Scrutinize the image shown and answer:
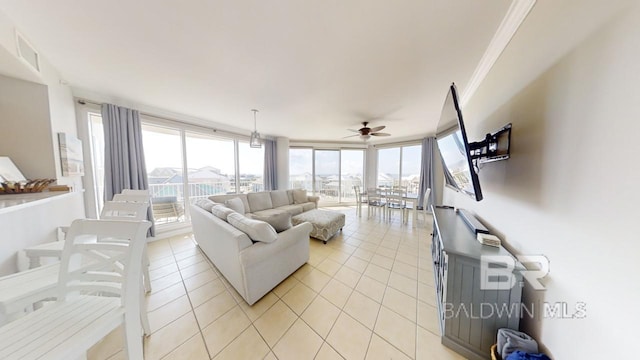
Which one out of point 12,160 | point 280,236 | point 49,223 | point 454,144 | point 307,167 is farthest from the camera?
point 307,167

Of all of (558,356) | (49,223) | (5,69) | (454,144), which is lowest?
(558,356)

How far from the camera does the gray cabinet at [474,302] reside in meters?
1.08

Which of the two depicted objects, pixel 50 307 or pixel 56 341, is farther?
pixel 50 307

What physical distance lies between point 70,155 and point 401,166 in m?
6.52

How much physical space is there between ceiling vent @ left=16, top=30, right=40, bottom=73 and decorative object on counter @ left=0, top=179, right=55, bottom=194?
1025 millimetres

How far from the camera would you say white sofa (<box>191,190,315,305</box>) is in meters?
1.60

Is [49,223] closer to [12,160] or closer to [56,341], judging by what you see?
[12,160]

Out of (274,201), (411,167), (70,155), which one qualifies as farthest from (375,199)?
(70,155)

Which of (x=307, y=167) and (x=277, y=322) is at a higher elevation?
(x=307, y=167)

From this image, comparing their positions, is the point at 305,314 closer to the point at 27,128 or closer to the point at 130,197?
the point at 130,197

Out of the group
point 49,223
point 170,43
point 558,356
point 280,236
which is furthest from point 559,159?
point 49,223

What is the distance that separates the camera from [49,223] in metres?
1.52

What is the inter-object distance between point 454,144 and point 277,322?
2057 millimetres

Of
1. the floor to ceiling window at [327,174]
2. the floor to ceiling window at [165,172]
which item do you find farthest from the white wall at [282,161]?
the floor to ceiling window at [165,172]
